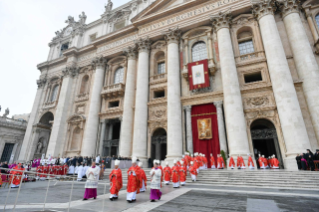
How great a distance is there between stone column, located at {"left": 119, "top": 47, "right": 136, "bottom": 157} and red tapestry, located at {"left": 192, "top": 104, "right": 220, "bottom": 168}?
6.50 meters

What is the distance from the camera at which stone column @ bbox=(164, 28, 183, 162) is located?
15.6 metres

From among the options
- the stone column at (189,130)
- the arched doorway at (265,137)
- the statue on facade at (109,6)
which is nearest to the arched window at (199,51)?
the stone column at (189,130)

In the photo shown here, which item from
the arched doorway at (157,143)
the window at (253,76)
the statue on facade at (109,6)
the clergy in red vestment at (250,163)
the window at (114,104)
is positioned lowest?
the clergy in red vestment at (250,163)

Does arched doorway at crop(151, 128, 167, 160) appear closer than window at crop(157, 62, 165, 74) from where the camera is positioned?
Yes

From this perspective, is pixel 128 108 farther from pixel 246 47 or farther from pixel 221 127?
pixel 246 47

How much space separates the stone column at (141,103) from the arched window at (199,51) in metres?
5.20

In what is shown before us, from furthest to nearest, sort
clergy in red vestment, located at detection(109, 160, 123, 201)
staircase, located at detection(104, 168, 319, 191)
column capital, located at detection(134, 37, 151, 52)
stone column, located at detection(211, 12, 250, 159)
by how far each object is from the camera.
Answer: column capital, located at detection(134, 37, 151, 52), stone column, located at detection(211, 12, 250, 159), staircase, located at detection(104, 168, 319, 191), clergy in red vestment, located at detection(109, 160, 123, 201)

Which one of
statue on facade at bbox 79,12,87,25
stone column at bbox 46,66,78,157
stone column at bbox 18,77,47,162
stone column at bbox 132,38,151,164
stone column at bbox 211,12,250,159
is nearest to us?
stone column at bbox 211,12,250,159

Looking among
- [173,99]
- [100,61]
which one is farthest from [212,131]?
[100,61]

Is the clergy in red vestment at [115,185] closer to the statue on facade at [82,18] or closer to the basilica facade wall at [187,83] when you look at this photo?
the basilica facade wall at [187,83]

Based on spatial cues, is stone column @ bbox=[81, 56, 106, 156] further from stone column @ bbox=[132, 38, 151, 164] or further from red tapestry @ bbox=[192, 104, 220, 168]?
red tapestry @ bbox=[192, 104, 220, 168]

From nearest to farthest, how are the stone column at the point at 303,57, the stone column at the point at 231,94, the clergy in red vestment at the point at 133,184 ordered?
the clergy in red vestment at the point at 133,184
the stone column at the point at 303,57
the stone column at the point at 231,94

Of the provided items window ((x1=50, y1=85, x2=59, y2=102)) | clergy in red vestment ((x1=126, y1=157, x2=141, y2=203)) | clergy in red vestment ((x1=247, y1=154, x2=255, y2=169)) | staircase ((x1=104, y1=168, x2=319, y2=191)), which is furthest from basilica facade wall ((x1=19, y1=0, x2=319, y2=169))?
clergy in red vestment ((x1=126, y1=157, x2=141, y2=203))

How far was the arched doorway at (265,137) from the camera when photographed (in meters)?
14.5
